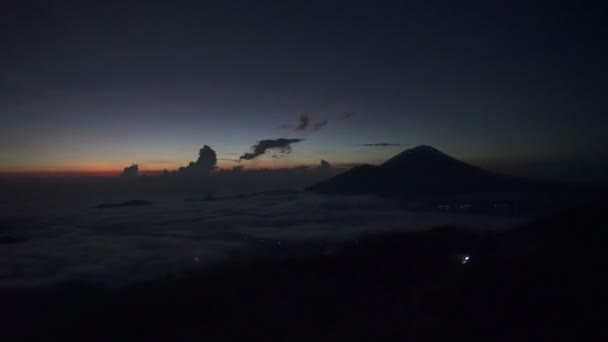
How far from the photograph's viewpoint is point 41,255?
442 ft

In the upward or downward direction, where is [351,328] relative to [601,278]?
downward

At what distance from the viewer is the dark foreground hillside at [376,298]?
Answer: 28969 millimetres

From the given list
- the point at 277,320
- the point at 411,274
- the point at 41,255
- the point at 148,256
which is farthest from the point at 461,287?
the point at 41,255

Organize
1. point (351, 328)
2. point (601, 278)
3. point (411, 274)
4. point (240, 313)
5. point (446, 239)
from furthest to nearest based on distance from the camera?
1. point (446, 239)
2. point (411, 274)
3. point (240, 313)
4. point (351, 328)
5. point (601, 278)

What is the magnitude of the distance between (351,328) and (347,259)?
159 ft

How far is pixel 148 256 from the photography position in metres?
130

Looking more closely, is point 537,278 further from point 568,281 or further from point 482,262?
point 482,262

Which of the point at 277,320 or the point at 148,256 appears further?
the point at 148,256

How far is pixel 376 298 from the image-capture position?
53906 millimetres

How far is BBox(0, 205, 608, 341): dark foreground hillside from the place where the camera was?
29.0 metres

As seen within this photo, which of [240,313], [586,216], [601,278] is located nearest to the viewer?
[601,278]

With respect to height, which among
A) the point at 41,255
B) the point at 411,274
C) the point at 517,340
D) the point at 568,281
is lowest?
the point at 41,255

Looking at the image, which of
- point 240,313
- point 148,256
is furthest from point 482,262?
point 148,256

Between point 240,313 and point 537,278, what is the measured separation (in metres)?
41.4
